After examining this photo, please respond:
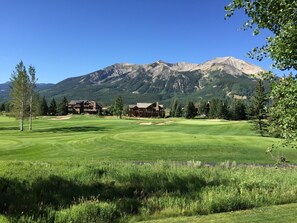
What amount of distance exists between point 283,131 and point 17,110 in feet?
190

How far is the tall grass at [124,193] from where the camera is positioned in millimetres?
10625

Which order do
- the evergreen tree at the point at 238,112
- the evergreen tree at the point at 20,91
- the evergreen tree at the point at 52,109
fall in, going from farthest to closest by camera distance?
the evergreen tree at the point at 52,109 < the evergreen tree at the point at 238,112 < the evergreen tree at the point at 20,91

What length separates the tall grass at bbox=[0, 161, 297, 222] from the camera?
10.6 metres

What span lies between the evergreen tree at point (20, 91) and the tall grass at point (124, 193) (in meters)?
45.1

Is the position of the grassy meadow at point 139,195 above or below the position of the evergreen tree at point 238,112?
below

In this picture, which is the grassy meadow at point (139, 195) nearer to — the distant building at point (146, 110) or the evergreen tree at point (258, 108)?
the evergreen tree at point (258, 108)

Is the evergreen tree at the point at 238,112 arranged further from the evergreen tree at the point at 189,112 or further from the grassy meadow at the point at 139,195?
the grassy meadow at the point at 139,195

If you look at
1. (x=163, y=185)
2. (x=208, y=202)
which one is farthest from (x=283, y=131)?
(x=163, y=185)

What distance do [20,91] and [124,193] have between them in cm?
5136

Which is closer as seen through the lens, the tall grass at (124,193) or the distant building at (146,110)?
the tall grass at (124,193)

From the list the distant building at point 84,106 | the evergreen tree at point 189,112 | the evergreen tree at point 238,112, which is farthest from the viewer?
the distant building at point 84,106

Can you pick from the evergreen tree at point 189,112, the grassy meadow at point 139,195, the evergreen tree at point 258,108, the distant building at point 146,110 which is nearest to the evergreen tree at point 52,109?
the distant building at point 146,110

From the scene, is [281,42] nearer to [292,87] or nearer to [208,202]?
[292,87]

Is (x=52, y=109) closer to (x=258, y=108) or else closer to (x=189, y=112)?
(x=189, y=112)
